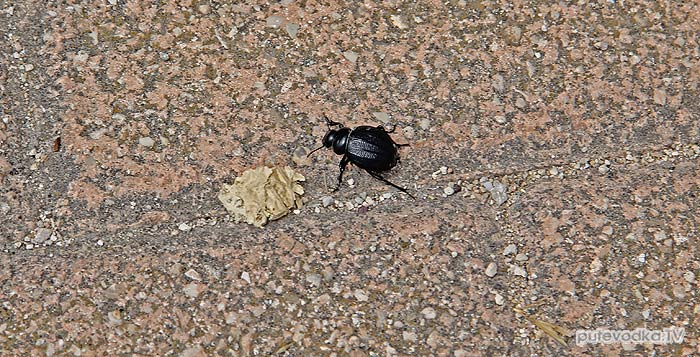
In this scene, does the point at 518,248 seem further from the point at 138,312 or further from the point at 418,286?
the point at 138,312

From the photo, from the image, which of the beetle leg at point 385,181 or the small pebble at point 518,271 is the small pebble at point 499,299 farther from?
the beetle leg at point 385,181

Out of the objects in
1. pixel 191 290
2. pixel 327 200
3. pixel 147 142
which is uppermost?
pixel 147 142

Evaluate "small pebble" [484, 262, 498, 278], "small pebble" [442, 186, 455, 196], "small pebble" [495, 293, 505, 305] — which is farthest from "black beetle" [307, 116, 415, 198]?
"small pebble" [495, 293, 505, 305]

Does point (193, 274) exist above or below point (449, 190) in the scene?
below

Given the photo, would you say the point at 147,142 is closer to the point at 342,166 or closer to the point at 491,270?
the point at 342,166

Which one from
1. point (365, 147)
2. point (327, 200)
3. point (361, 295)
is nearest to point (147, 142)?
point (327, 200)

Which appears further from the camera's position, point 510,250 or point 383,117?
point 383,117

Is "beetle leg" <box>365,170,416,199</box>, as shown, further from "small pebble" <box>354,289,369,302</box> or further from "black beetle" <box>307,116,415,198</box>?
"small pebble" <box>354,289,369,302</box>

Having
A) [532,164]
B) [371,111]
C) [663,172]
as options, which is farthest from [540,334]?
[371,111]

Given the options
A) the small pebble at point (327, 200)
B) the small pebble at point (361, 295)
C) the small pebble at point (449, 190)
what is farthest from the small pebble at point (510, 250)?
the small pebble at point (327, 200)
